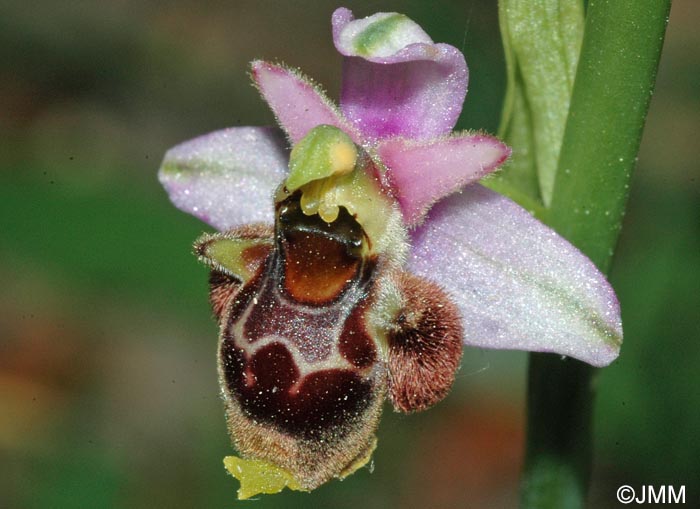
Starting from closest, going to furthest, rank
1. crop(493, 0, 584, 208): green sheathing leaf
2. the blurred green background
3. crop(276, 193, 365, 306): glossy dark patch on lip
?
1. crop(276, 193, 365, 306): glossy dark patch on lip
2. crop(493, 0, 584, 208): green sheathing leaf
3. the blurred green background

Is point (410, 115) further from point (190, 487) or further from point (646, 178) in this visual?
point (646, 178)

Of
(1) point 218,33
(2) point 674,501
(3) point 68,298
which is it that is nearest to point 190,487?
(3) point 68,298

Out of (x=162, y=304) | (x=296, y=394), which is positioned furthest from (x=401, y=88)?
(x=162, y=304)

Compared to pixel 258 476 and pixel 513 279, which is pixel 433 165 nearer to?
pixel 513 279

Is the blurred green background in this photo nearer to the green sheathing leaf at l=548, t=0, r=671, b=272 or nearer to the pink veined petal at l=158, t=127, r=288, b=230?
the pink veined petal at l=158, t=127, r=288, b=230

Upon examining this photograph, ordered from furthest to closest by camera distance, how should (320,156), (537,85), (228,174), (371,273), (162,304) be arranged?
(162,304)
(228,174)
(537,85)
(371,273)
(320,156)

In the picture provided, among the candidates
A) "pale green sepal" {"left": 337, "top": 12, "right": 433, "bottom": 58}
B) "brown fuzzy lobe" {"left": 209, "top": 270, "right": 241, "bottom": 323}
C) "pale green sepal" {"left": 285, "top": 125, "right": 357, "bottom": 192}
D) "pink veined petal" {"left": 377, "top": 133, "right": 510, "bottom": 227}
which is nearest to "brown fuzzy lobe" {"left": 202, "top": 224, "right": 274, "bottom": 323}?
"brown fuzzy lobe" {"left": 209, "top": 270, "right": 241, "bottom": 323}
